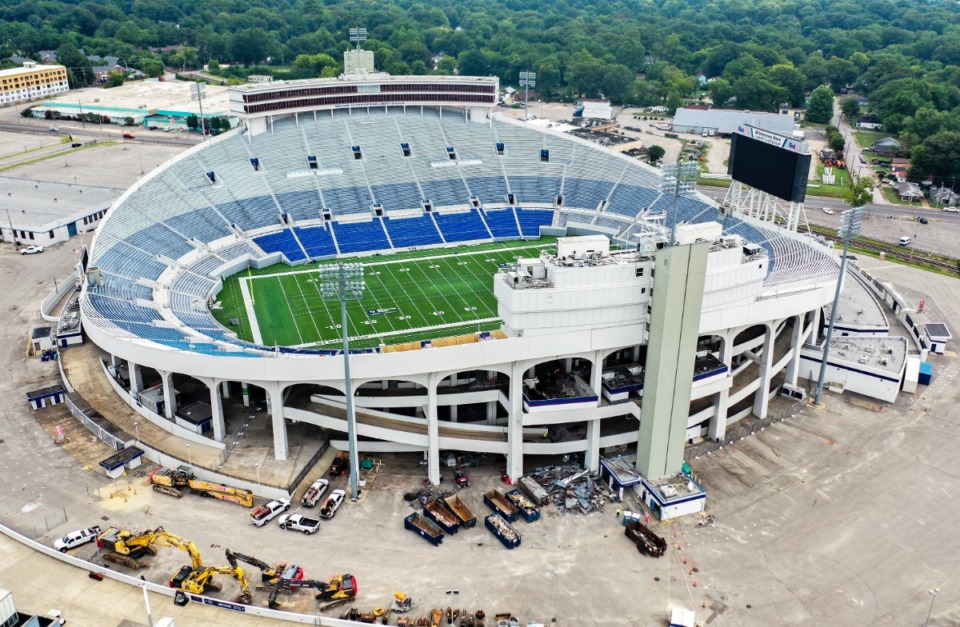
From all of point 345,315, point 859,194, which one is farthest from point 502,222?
point 859,194

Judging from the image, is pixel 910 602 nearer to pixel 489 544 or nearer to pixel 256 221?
pixel 489 544

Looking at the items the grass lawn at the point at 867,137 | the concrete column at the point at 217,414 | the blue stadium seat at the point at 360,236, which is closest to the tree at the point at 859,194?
the grass lawn at the point at 867,137

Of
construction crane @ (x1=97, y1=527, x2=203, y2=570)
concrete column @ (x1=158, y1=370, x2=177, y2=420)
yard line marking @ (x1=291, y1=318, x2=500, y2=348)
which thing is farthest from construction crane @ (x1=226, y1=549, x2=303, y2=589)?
yard line marking @ (x1=291, y1=318, x2=500, y2=348)

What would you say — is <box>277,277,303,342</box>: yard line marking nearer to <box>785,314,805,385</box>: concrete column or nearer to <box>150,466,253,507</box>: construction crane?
<box>150,466,253,507</box>: construction crane

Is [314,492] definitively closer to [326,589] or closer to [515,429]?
[326,589]

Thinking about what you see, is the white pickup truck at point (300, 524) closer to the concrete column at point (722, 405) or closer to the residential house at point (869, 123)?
the concrete column at point (722, 405)
